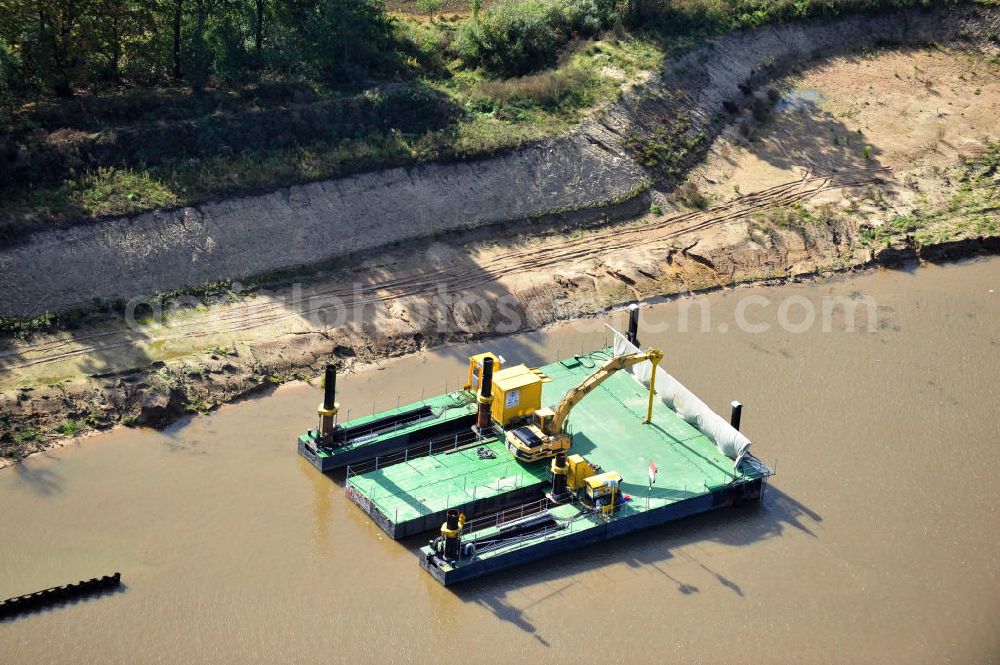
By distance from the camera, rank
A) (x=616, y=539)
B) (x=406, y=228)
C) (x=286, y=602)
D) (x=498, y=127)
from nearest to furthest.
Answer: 1. (x=286, y=602)
2. (x=616, y=539)
3. (x=406, y=228)
4. (x=498, y=127)

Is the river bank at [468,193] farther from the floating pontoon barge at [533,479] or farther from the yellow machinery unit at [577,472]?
the yellow machinery unit at [577,472]

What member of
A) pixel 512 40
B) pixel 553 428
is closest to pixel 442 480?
pixel 553 428

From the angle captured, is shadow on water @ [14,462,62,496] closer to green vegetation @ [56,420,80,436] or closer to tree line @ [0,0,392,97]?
green vegetation @ [56,420,80,436]

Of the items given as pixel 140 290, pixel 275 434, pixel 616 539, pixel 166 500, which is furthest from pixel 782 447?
pixel 140 290

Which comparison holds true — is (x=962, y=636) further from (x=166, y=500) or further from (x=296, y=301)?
(x=296, y=301)

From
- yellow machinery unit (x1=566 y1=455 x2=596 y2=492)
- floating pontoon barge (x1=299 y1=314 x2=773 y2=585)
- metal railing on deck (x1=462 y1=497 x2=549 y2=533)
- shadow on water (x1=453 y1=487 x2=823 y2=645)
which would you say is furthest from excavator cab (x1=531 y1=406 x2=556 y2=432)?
shadow on water (x1=453 y1=487 x2=823 y2=645)
